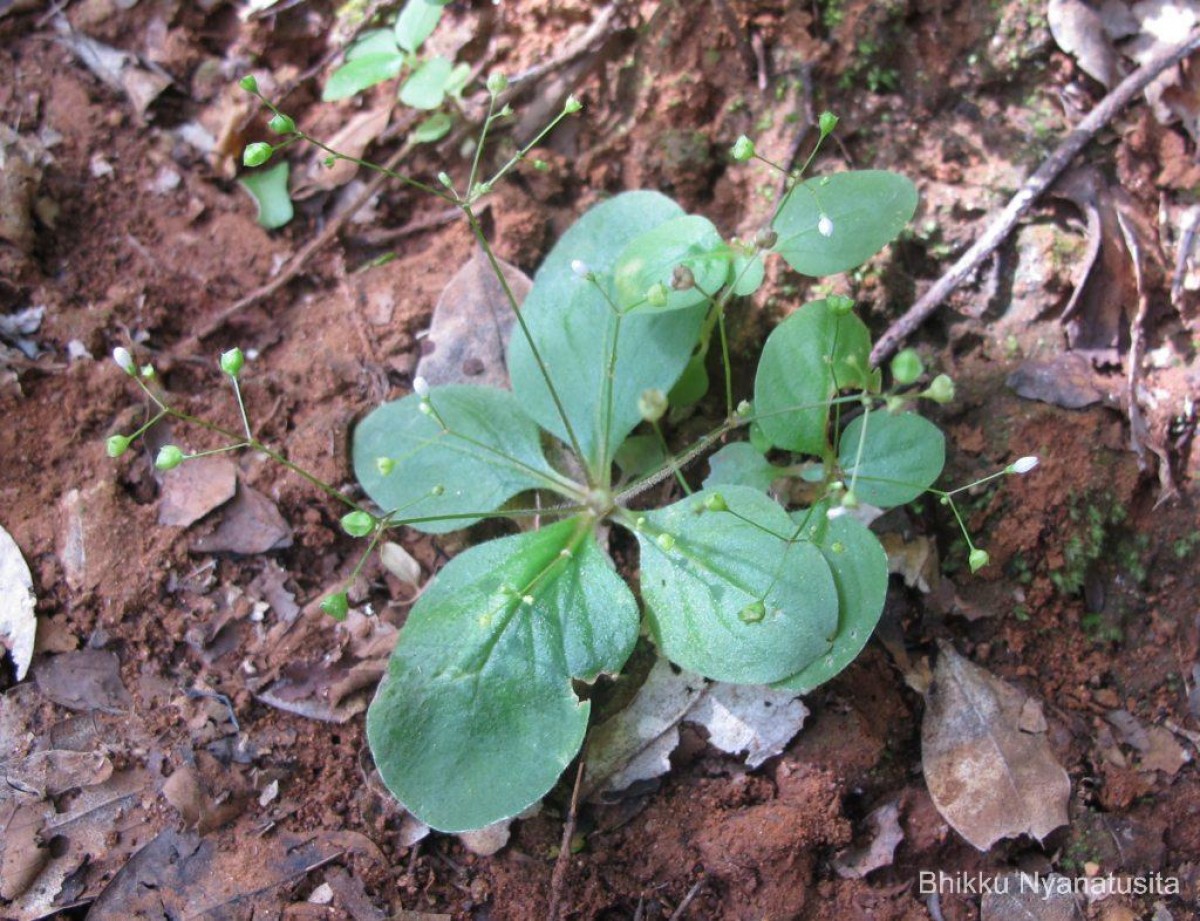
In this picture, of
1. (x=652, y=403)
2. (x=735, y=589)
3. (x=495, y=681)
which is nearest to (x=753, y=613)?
(x=735, y=589)

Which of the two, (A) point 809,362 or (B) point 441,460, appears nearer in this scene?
(A) point 809,362

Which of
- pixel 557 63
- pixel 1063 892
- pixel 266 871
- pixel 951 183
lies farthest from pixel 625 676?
pixel 557 63

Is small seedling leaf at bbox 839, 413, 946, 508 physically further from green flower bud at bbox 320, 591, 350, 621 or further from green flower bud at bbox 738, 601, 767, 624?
green flower bud at bbox 320, 591, 350, 621

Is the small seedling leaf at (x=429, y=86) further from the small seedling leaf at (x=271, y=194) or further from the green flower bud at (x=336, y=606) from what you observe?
the green flower bud at (x=336, y=606)

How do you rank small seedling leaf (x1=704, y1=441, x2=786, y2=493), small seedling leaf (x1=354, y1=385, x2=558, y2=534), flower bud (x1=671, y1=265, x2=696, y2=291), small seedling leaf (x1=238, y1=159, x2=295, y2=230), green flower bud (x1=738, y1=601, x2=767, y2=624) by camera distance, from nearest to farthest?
green flower bud (x1=738, y1=601, x2=767, y2=624) → flower bud (x1=671, y1=265, x2=696, y2=291) → small seedling leaf (x1=704, y1=441, x2=786, y2=493) → small seedling leaf (x1=354, y1=385, x2=558, y2=534) → small seedling leaf (x1=238, y1=159, x2=295, y2=230)

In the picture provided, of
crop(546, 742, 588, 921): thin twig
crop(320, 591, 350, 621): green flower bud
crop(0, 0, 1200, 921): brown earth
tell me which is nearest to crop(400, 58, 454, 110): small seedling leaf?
crop(0, 0, 1200, 921): brown earth

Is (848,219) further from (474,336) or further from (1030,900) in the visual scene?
(1030,900)
